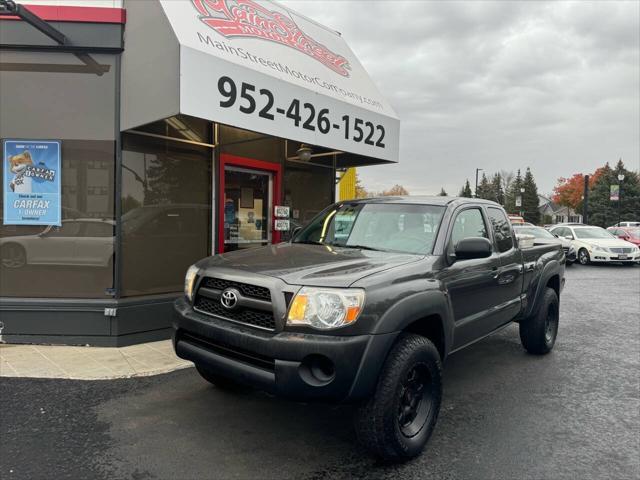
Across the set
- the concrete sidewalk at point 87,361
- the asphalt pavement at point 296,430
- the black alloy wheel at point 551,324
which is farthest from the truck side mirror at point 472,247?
the concrete sidewalk at point 87,361

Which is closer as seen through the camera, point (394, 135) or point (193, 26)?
point (193, 26)

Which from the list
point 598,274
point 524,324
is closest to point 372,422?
point 524,324

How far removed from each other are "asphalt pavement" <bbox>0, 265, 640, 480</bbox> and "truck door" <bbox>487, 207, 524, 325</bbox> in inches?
29.8

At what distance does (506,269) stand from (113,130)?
16.0 ft

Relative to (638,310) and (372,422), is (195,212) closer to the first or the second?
(372,422)

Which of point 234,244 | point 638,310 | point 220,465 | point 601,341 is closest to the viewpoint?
point 220,465

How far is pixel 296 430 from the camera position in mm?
3523

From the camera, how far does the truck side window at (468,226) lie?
407 centimetres

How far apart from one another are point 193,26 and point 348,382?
14.4ft

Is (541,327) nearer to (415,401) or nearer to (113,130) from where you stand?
(415,401)

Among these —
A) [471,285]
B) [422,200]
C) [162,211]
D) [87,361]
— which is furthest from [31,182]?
[471,285]

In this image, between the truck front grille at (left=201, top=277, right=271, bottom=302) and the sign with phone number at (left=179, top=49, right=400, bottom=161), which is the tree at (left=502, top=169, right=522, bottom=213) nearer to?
the sign with phone number at (left=179, top=49, right=400, bottom=161)

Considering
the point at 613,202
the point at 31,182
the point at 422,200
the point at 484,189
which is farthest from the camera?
the point at 484,189

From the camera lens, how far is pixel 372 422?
2.84 m
